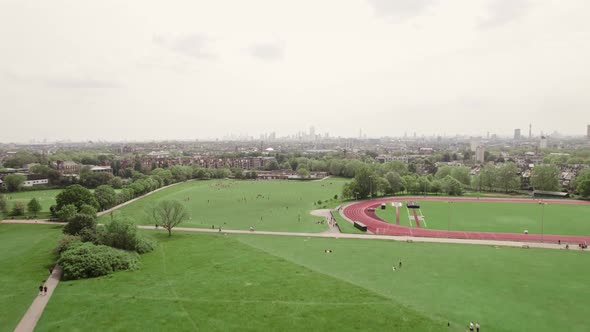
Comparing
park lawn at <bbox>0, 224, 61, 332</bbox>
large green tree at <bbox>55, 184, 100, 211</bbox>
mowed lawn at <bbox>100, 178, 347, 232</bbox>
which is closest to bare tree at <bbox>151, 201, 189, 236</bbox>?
mowed lawn at <bbox>100, 178, 347, 232</bbox>

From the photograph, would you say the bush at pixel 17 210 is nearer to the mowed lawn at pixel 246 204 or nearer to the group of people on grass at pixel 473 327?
the mowed lawn at pixel 246 204

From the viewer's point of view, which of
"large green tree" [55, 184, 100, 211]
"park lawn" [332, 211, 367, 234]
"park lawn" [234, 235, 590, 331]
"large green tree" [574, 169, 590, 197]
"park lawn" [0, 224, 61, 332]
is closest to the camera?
"park lawn" [234, 235, 590, 331]

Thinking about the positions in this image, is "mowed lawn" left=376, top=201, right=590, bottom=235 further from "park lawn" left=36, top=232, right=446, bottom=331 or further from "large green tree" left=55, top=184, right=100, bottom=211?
"large green tree" left=55, top=184, right=100, bottom=211

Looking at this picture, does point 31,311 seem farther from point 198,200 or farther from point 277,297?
point 198,200

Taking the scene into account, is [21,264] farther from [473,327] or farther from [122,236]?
[473,327]

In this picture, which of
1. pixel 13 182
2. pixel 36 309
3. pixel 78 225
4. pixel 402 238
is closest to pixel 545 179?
pixel 402 238

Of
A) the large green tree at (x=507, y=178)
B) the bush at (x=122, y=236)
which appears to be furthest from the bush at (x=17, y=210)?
the large green tree at (x=507, y=178)

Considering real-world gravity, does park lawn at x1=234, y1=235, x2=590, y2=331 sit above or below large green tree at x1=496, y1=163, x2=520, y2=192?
below
